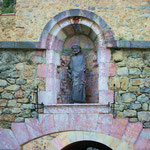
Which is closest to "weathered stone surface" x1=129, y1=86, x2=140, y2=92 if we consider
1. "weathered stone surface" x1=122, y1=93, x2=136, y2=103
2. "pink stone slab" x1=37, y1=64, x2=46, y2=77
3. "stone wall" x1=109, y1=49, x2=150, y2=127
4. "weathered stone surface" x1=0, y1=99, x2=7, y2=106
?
"stone wall" x1=109, y1=49, x2=150, y2=127

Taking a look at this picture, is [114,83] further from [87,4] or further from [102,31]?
[87,4]

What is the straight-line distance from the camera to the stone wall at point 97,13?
274 inches

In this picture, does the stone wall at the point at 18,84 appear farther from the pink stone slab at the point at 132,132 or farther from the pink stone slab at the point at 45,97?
the pink stone slab at the point at 132,132

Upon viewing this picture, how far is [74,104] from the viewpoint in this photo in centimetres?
668

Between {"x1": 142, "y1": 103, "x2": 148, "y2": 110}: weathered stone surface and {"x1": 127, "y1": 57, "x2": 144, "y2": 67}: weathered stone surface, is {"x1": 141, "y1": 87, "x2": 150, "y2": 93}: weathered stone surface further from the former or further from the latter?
{"x1": 127, "y1": 57, "x2": 144, "y2": 67}: weathered stone surface

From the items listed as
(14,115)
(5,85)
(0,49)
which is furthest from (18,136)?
(0,49)

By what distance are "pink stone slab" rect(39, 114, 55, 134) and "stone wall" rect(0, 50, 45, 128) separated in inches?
8.7

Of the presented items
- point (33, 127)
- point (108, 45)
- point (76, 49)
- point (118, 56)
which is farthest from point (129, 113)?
point (33, 127)

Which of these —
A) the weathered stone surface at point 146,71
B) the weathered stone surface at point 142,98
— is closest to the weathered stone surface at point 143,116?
the weathered stone surface at point 142,98

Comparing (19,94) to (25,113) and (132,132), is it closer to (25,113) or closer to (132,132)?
(25,113)

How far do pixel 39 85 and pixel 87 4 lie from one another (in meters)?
2.33

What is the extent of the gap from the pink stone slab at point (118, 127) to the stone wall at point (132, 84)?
0.45ft

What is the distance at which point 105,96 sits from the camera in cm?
682

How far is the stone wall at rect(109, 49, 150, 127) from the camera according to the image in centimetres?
673
